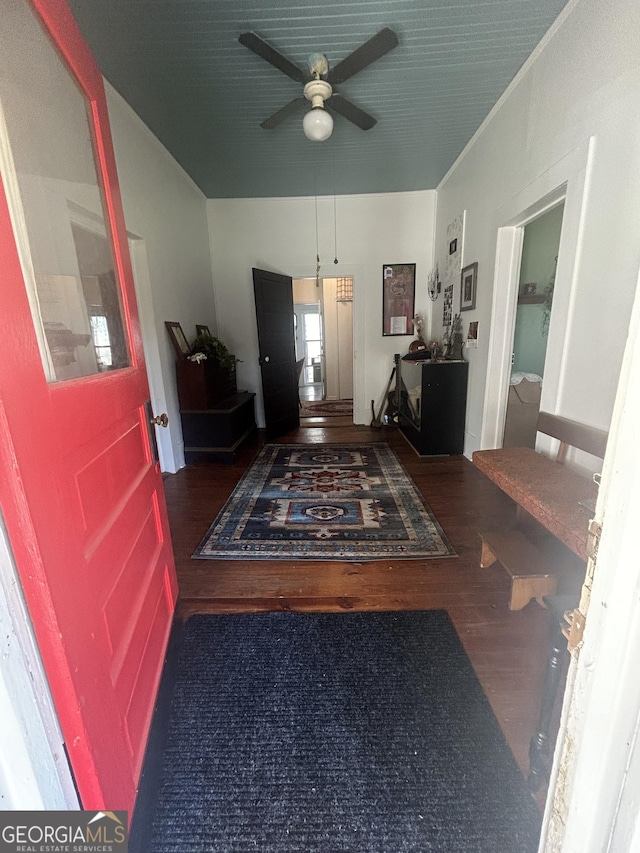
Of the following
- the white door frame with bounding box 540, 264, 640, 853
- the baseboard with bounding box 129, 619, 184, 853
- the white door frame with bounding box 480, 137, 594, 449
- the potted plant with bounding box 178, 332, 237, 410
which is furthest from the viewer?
the potted plant with bounding box 178, 332, 237, 410

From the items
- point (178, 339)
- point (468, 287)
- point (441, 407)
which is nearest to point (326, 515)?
point (441, 407)

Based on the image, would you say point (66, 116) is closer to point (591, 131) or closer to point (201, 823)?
point (201, 823)

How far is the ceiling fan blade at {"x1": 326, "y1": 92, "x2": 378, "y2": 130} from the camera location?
2.29m

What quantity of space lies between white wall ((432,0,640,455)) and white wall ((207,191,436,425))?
1907 millimetres

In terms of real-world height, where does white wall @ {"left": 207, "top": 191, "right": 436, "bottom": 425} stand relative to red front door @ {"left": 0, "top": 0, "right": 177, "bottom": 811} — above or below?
above

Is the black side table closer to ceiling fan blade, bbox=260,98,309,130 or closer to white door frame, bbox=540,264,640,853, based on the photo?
white door frame, bbox=540,264,640,853

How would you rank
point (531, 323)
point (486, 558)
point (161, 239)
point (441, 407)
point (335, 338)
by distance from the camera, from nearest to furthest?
point (486, 558) → point (161, 239) → point (441, 407) → point (531, 323) → point (335, 338)

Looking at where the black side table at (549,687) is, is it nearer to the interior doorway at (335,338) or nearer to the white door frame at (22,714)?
the white door frame at (22,714)

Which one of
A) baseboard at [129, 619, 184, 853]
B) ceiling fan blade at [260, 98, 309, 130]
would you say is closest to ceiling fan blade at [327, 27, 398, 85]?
ceiling fan blade at [260, 98, 309, 130]

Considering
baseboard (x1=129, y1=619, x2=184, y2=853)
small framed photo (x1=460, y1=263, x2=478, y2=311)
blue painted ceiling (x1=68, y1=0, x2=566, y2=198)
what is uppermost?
blue painted ceiling (x1=68, y1=0, x2=566, y2=198)

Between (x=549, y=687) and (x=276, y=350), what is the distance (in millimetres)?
3982

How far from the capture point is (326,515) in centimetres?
240

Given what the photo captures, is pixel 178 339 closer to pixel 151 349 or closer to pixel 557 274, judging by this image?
pixel 151 349

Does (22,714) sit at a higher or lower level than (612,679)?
lower
